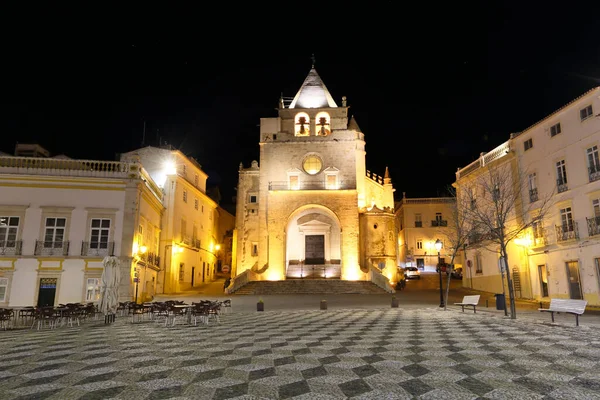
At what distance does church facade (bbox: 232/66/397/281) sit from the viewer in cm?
3919

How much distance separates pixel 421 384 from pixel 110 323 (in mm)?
13238

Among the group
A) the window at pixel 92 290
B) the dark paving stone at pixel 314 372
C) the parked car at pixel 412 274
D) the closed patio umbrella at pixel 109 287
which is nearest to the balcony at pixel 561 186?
the dark paving stone at pixel 314 372

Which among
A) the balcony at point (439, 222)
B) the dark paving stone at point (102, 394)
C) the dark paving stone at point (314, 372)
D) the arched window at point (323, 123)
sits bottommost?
the dark paving stone at point (102, 394)

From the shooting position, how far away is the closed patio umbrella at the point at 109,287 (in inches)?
692

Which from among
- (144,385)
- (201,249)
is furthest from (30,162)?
(144,385)

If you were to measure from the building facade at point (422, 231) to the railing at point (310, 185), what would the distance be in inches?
616

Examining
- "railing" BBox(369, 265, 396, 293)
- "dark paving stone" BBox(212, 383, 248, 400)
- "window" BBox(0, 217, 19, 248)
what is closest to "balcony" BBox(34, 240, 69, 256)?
"window" BBox(0, 217, 19, 248)

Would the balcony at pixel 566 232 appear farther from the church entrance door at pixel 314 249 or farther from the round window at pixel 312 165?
the round window at pixel 312 165

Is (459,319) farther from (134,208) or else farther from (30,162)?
(30,162)

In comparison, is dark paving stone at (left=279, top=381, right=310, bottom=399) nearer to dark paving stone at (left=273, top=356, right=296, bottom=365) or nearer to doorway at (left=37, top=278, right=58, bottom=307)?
dark paving stone at (left=273, top=356, right=296, bottom=365)

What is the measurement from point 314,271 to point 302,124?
1607cm

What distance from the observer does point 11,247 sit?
2334 cm

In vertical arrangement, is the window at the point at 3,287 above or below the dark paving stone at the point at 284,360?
above

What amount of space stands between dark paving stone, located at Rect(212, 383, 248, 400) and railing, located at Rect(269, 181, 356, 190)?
114ft
